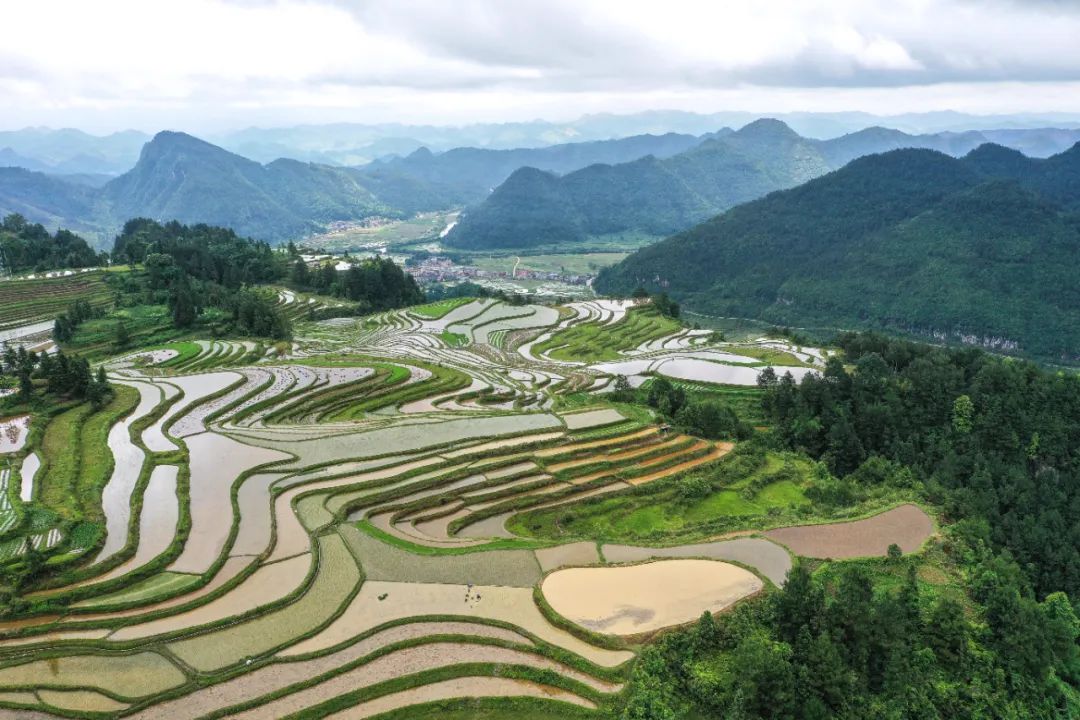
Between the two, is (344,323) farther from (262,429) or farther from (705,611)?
(705,611)

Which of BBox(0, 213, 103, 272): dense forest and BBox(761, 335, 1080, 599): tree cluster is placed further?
BBox(0, 213, 103, 272): dense forest

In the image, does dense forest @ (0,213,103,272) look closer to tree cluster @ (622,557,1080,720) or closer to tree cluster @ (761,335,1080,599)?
tree cluster @ (761,335,1080,599)

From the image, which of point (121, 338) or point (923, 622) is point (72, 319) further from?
point (923, 622)

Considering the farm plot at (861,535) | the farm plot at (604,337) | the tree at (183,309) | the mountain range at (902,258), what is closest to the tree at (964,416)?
the farm plot at (861,535)

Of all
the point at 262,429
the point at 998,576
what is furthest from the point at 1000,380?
the point at 262,429

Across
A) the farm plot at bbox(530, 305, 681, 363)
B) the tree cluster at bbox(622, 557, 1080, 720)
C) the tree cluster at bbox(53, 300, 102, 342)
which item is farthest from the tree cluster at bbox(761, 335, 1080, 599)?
the tree cluster at bbox(53, 300, 102, 342)

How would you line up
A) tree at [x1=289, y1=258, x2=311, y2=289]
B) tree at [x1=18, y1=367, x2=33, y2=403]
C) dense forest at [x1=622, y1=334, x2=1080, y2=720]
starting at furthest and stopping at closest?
tree at [x1=289, y1=258, x2=311, y2=289]
tree at [x1=18, y1=367, x2=33, y2=403]
dense forest at [x1=622, y1=334, x2=1080, y2=720]
